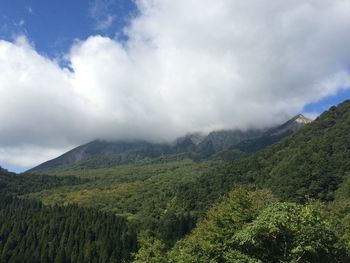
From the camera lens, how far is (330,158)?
195875 mm

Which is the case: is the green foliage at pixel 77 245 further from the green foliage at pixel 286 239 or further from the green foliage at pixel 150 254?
the green foliage at pixel 286 239

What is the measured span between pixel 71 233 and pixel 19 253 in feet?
77.1

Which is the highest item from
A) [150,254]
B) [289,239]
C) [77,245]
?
[289,239]

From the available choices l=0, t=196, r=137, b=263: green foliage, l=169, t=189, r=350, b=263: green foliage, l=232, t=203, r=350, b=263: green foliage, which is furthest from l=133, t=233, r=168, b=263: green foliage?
l=0, t=196, r=137, b=263: green foliage

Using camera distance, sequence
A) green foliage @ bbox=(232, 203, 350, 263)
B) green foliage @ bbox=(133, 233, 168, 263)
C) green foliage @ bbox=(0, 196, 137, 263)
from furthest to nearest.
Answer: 1. green foliage @ bbox=(0, 196, 137, 263)
2. green foliage @ bbox=(133, 233, 168, 263)
3. green foliage @ bbox=(232, 203, 350, 263)

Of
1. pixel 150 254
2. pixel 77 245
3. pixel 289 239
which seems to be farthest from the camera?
pixel 77 245

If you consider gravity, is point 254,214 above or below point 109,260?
above

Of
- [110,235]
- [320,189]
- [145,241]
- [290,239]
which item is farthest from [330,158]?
[290,239]

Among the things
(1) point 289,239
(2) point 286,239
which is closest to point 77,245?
(2) point 286,239

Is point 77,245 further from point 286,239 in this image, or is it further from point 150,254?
point 286,239

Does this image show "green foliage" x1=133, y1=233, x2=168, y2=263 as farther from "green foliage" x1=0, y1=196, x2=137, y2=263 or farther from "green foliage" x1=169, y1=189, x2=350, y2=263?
"green foliage" x1=0, y1=196, x2=137, y2=263

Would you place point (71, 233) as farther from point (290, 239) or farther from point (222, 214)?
point (290, 239)

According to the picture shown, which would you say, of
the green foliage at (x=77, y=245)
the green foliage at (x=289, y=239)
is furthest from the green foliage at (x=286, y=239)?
the green foliage at (x=77, y=245)

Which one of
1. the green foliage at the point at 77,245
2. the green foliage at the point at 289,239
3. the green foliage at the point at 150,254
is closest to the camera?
the green foliage at the point at 289,239
